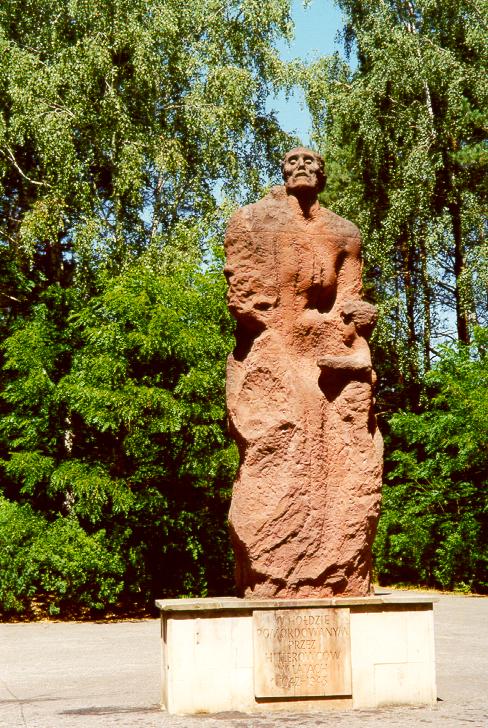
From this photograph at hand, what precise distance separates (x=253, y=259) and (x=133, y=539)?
8.65 meters

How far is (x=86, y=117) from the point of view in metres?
17.8

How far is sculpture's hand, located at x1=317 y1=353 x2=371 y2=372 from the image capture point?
7.14 metres

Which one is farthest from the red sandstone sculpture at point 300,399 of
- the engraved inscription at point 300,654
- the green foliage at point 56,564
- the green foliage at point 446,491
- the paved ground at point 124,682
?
the green foliage at point 446,491

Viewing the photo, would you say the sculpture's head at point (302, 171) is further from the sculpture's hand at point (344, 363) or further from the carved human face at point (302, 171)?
the sculpture's hand at point (344, 363)

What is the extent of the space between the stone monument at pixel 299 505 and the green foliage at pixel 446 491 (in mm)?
9063

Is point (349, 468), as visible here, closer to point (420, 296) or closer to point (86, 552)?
point (86, 552)

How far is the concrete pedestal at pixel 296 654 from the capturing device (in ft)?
21.1

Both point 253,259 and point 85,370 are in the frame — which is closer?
point 253,259

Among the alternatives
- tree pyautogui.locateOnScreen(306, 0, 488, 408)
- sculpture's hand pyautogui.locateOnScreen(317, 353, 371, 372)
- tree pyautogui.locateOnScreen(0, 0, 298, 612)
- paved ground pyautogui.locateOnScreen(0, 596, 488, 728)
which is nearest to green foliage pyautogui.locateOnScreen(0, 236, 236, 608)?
tree pyautogui.locateOnScreen(0, 0, 298, 612)

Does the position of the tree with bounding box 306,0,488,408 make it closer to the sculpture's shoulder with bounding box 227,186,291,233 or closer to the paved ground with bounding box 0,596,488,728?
the paved ground with bounding box 0,596,488,728

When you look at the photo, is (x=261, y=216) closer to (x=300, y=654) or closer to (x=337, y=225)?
(x=337, y=225)

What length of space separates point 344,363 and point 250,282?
3.07ft

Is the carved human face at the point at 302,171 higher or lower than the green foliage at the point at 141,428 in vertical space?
higher

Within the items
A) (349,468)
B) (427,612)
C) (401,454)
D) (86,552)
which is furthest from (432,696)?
(401,454)
